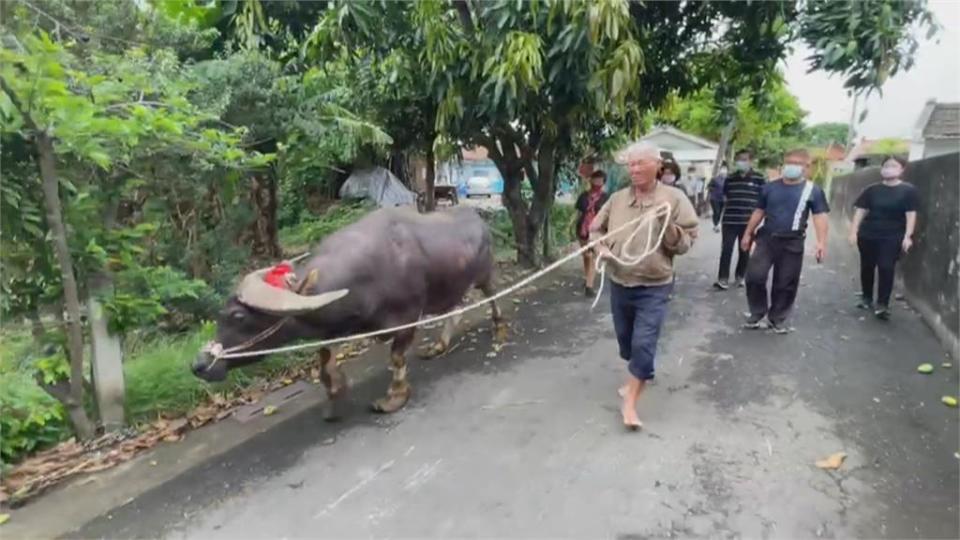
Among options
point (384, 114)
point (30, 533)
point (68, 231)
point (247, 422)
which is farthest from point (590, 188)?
point (30, 533)

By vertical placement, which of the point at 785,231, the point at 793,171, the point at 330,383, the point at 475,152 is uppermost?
the point at 475,152

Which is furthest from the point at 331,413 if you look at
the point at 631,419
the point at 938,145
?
the point at 938,145

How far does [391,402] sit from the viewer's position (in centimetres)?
455

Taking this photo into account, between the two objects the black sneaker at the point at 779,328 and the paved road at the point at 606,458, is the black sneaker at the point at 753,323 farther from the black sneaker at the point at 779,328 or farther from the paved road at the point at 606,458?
the paved road at the point at 606,458

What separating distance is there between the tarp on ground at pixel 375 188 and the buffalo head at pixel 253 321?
389 inches

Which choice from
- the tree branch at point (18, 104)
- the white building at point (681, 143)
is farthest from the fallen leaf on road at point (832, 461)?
the white building at point (681, 143)

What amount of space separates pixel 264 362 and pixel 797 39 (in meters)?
6.28

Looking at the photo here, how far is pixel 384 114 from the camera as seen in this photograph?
9.31m

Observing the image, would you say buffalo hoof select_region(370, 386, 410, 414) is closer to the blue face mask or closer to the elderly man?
the elderly man

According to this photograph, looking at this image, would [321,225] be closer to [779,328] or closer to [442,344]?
[442,344]

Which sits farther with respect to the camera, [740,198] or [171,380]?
[740,198]

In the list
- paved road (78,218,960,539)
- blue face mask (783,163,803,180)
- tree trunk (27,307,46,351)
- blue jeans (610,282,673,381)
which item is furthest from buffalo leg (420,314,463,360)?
blue face mask (783,163,803,180)

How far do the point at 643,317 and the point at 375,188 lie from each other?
34.4 feet

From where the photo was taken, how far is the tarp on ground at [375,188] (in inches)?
545
